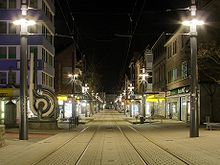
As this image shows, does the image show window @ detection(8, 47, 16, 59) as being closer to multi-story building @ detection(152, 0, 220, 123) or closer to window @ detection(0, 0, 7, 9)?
window @ detection(0, 0, 7, 9)

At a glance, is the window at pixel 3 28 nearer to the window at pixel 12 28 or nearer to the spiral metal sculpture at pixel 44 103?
the window at pixel 12 28

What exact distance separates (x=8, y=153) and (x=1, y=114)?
35.8 meters

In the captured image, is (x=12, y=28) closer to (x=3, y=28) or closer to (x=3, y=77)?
(x=3, y=28)

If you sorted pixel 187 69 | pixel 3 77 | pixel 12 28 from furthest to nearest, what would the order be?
1. pixel 3 77
2. pixel 12 28
3. pixel 187 69

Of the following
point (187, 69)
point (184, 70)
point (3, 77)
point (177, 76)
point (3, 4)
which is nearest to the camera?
point (187, 69)

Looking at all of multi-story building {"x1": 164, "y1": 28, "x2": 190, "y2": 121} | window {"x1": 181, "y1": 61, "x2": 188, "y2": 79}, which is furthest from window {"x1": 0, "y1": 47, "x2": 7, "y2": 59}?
window {"x1": 181, "y1": 61, "x2": 188, "y2": 79}

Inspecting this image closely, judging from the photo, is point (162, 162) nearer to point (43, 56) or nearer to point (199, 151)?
point (199, 151)

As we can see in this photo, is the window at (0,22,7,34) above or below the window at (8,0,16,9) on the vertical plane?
below

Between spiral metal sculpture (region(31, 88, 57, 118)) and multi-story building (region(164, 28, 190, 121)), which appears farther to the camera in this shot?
multi-story building (region(164, 28, 190, 121))

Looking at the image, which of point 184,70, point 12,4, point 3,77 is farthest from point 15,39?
point 184,70

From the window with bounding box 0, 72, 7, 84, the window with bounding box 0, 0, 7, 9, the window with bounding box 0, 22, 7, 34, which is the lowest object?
the window with bounding box 0, 72, 7, 84

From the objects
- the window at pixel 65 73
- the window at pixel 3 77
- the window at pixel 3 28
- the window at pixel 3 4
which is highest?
the window at pixel 3 4

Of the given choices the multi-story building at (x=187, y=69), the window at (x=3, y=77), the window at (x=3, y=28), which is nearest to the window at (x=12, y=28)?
the window at (x=3, y=28)

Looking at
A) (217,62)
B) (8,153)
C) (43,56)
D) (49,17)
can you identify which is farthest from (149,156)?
(49,17)
